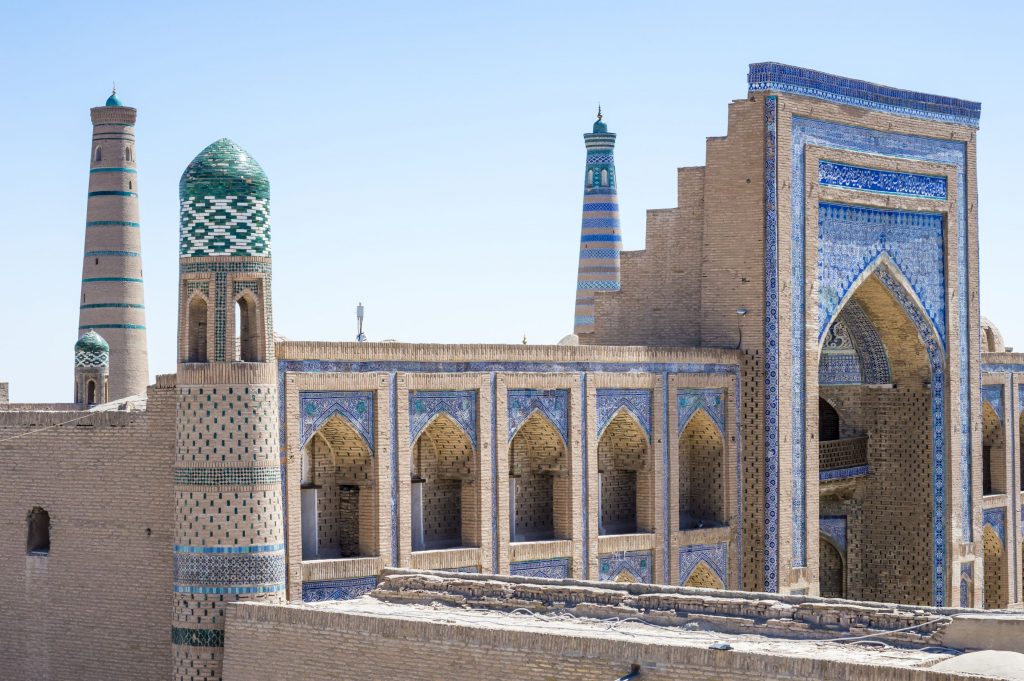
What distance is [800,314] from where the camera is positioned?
19203mm

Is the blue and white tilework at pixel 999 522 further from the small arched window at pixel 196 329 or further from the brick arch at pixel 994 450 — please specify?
the small arched window at pixel 196 329

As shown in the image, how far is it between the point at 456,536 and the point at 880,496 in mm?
7511

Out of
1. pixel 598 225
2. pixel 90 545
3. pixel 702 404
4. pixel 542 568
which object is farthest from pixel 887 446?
pixel 598 225

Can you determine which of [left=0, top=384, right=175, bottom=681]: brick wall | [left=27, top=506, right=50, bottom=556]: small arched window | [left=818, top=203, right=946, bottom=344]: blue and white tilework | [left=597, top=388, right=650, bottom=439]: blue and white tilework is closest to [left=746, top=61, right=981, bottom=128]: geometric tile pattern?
[left=818, top=203, right=946, bottom=344]: blue and white tilework

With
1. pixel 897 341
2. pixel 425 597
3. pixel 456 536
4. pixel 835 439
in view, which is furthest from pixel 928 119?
pixel 425 597

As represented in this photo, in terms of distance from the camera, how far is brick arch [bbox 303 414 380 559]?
1512 cm

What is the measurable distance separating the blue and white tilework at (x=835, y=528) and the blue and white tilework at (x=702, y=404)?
3968 mm

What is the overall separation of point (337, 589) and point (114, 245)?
63.0 feet

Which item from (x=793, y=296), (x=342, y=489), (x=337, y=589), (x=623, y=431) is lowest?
(x=337, y=589)

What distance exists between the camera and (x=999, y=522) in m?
23.5

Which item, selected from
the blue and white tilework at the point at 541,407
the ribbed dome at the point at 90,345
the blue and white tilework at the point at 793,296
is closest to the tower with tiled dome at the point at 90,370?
the ribbed dome at the point at 90,345

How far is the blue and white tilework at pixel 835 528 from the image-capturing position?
2195 centimetres

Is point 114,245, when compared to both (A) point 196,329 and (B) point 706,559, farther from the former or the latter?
(A) point 196,329

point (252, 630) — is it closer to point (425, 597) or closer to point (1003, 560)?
point (425, 597)
